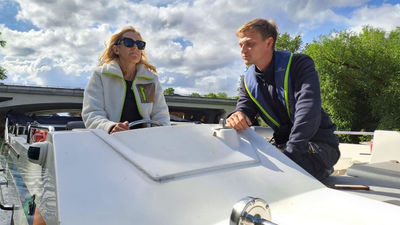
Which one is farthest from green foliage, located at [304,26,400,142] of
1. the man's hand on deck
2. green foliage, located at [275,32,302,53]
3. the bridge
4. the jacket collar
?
the man's hand on deck

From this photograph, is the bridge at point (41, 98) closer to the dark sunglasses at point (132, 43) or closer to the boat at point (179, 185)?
the dark sunglasses at point (132, 43)

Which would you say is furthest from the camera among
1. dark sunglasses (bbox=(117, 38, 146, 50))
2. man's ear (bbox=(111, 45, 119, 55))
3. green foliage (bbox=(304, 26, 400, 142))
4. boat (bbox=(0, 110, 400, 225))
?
green foliage (bbox=(304, 26, 400, 142))

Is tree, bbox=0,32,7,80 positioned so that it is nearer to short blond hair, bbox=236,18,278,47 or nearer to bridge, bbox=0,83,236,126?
bridge, bbox=0,83,236,126

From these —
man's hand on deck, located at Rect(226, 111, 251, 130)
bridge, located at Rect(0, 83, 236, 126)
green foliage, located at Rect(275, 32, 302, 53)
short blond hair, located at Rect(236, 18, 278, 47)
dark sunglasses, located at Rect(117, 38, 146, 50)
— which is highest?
green foliage, located at Rect(275, 32, 302, 53)

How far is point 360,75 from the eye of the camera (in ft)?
62.8

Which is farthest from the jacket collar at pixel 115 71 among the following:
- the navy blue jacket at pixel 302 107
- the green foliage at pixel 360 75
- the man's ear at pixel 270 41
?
the green foliage at pixel 360 75

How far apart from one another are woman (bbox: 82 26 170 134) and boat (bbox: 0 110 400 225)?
3.34ft

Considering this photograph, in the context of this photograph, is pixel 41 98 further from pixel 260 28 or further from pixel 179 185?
pixel 179 185

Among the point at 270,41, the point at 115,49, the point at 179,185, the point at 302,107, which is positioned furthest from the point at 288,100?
the point at 115,49

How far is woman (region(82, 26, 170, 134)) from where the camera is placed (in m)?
2.52

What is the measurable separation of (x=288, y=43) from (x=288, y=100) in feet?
88.1

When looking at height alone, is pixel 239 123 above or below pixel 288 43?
below

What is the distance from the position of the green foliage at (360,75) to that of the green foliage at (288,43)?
20.2 feet

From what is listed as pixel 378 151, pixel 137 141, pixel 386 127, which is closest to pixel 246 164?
pixel 137 141
